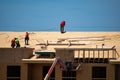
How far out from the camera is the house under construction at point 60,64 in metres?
21.7

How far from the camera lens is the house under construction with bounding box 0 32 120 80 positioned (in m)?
21.7

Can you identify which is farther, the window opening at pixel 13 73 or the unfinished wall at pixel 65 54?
the window opening at pixel 13 73

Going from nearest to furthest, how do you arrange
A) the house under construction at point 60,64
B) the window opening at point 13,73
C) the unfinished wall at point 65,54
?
the house under construction at point 60,64
the unfinished wall at point 65,54
the window opening at point 13,73

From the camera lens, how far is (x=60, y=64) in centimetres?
2166

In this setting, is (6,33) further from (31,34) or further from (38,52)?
(38,52)

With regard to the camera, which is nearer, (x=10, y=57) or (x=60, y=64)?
(x=60, y=64)

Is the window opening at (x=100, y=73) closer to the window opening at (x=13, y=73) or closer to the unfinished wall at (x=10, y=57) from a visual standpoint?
the unfinished wall at (x=10, y=57)

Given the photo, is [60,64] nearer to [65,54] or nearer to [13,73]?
[65,54]

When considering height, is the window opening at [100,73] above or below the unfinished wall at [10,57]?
below

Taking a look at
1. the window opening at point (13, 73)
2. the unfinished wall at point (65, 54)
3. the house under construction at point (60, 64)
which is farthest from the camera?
the window opening at point (13, 73)

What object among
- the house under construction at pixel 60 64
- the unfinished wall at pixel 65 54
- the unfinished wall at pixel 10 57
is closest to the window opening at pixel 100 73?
the house under construction at pixel 60 64

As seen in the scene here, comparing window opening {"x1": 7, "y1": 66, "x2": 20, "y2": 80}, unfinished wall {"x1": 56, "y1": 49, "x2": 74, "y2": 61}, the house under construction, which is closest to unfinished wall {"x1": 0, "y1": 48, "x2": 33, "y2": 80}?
the house under construction

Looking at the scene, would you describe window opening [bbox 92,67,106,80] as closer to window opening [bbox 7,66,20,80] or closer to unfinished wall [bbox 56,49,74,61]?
unfinished wall [bbox 56,49,74,61]

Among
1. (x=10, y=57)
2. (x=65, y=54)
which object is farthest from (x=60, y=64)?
(x=10, y=57)
